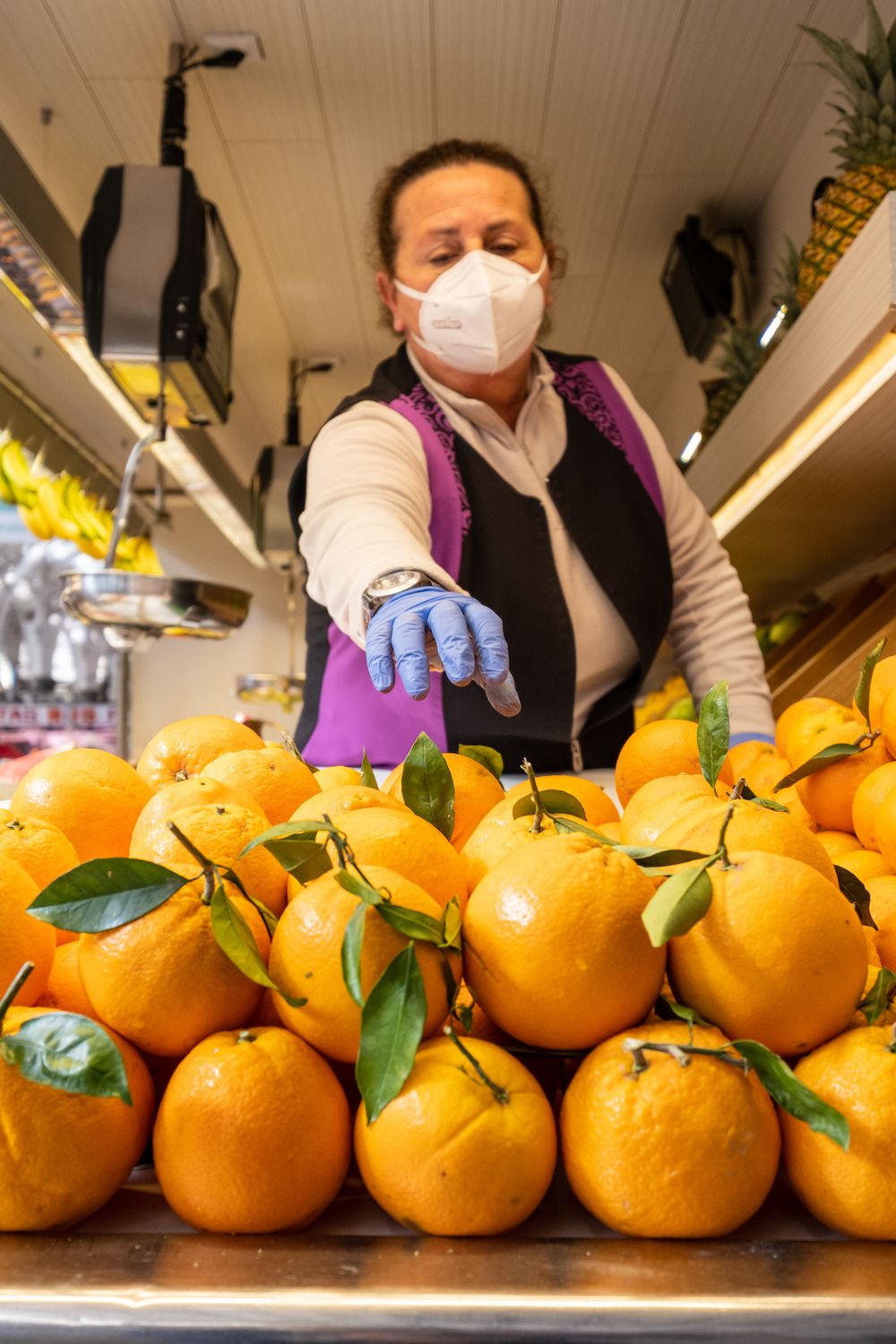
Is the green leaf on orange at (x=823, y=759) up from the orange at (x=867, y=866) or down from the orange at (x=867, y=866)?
up

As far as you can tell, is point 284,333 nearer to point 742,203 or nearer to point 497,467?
point 742,203

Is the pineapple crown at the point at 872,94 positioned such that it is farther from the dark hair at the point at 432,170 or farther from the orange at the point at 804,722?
the orange at the point at 804,722

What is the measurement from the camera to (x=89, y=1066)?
19.9 inches

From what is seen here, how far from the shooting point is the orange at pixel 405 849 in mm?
608

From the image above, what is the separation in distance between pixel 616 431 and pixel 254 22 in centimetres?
174

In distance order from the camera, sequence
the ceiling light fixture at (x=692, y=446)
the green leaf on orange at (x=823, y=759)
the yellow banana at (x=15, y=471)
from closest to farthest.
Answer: the green leaf on orange at (x=823, y=759) → the ceiling light fixture at (x=692, y=446) → the yellow banana at (x=15, y=471)

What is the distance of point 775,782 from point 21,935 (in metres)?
0.68

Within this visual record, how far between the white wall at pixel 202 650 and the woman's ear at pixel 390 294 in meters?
5.46

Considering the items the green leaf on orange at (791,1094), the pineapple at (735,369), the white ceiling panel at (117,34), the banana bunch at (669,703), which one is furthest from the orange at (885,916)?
the white ceiling panel at (117,34)

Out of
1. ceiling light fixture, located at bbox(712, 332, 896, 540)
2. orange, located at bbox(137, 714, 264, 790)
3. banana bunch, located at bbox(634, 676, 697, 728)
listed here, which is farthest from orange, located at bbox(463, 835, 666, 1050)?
banana bunch, located at bbox(634, 676, 697, 728)

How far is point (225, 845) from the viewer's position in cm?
61

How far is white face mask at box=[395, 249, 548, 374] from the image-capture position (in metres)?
1.79

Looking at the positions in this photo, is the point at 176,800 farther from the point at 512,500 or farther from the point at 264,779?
the point at 512,500

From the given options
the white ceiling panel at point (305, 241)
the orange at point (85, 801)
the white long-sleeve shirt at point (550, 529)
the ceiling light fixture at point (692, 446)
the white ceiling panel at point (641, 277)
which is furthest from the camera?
the white ceiling panel at point (641, 277)
